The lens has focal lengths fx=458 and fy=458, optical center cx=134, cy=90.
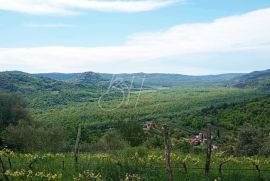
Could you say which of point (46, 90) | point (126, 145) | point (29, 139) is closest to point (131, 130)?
point (126, 145)

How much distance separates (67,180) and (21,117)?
35.8 meters

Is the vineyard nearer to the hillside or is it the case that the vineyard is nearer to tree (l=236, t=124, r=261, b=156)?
tree (l=236, t=124, r=261, b=156)

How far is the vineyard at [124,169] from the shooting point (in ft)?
41.5

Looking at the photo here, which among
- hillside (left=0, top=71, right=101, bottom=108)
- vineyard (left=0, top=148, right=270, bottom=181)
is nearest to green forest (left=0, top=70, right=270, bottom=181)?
vineyard (left=0, top=148, right=270, bottom=181)

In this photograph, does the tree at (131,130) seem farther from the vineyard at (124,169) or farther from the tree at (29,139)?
the vineyard at (124,169)

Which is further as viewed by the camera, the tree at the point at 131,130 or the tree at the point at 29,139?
the tree at the point at 131,130

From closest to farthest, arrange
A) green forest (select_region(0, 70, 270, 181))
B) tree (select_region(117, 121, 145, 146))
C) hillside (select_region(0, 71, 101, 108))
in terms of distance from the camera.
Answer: green forest (select_region(0, 70, 270, 181)), tree (select_region(117, 121, 145, 146)), hillside (select_region(0, 71, 101, 108))

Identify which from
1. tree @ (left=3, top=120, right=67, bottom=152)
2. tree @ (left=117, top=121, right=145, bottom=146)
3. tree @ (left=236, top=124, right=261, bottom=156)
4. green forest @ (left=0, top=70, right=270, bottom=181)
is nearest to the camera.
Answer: green forest @ (left=0, top=70, right=270, bottom=181)

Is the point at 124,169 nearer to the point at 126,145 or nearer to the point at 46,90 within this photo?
the point at 126,145

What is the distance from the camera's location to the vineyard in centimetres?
1266

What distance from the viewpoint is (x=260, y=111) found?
73.6 meters

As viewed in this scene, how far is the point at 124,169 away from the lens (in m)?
13.3

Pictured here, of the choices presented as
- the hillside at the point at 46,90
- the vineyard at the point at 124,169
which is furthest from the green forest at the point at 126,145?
the hillside at the point at 46,90

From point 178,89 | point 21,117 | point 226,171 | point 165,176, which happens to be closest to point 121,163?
point 165,176
